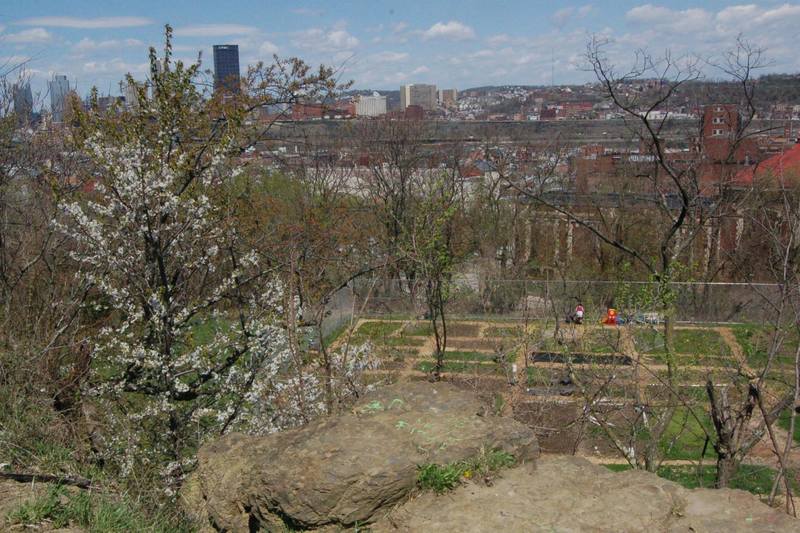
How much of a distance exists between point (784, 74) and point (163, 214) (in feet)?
75.7

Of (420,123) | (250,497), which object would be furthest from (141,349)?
(420,123)

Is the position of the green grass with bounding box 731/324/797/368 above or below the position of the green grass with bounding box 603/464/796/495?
above

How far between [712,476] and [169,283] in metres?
10.2

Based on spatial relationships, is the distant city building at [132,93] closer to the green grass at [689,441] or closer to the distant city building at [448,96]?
the green grass at [689,441]

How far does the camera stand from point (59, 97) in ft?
47.0

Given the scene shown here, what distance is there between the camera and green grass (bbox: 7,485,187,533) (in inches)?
172

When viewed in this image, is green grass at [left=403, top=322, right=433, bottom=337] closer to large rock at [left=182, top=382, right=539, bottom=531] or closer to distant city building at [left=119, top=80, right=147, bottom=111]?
distant city building at [left=119, top=80, right=147, bottom=111]

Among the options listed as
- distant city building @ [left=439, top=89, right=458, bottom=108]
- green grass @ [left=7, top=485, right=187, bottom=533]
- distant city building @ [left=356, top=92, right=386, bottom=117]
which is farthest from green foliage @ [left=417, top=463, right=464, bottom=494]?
distant city building @ [left=439, top=89, right=458, bottom=108]

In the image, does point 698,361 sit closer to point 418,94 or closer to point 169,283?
point 169,283

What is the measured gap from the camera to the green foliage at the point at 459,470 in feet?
14.2

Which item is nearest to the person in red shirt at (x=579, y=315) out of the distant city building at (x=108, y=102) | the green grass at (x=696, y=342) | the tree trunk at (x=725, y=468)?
the green grass at (x=696, y=342)

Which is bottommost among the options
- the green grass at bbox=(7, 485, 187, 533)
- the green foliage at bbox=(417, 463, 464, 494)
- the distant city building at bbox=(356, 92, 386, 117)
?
the green grass at bbox=(7, 485, 187, 533)

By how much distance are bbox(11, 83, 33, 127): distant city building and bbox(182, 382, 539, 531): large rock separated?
31.5 feet

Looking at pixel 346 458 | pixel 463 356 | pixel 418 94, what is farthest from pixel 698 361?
pixel 418 94
